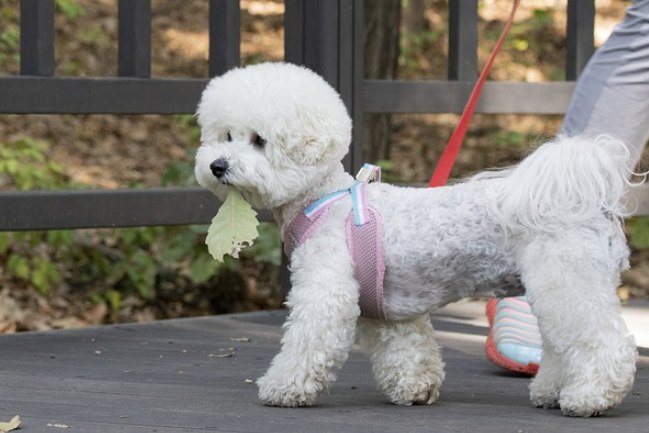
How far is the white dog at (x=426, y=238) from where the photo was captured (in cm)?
262

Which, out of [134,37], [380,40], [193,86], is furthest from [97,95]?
[380,40]

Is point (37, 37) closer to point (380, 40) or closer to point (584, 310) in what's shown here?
point (584, 310)

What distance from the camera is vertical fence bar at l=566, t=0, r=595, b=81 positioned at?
477 centimetres

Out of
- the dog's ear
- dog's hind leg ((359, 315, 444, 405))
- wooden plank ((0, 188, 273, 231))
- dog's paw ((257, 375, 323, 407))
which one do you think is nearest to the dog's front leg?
dog's paw ((257, 375, 323, 407))

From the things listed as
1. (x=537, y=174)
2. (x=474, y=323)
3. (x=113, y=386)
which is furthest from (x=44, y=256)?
(x=537, y=174)

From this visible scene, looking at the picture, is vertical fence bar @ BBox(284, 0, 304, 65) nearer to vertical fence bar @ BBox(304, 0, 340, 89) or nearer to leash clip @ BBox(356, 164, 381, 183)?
vertical fence bar @ BBox(304, 0, 340, 89)

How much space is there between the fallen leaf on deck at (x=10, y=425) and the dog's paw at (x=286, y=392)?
0.60 meters

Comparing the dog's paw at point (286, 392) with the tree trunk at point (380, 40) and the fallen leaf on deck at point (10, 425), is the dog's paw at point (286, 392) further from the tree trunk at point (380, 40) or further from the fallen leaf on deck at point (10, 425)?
the tree trunk at point (380, 40)

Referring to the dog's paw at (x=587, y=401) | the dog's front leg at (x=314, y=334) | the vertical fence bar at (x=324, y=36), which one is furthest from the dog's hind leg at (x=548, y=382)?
the vertical fence bar at (x=324, y=36)

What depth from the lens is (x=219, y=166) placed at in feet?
8.71

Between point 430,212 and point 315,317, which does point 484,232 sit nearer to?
point 430,212

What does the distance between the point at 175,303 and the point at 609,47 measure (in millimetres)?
3503

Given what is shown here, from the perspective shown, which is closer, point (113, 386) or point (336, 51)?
point (113, 386)

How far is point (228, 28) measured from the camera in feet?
13.9
